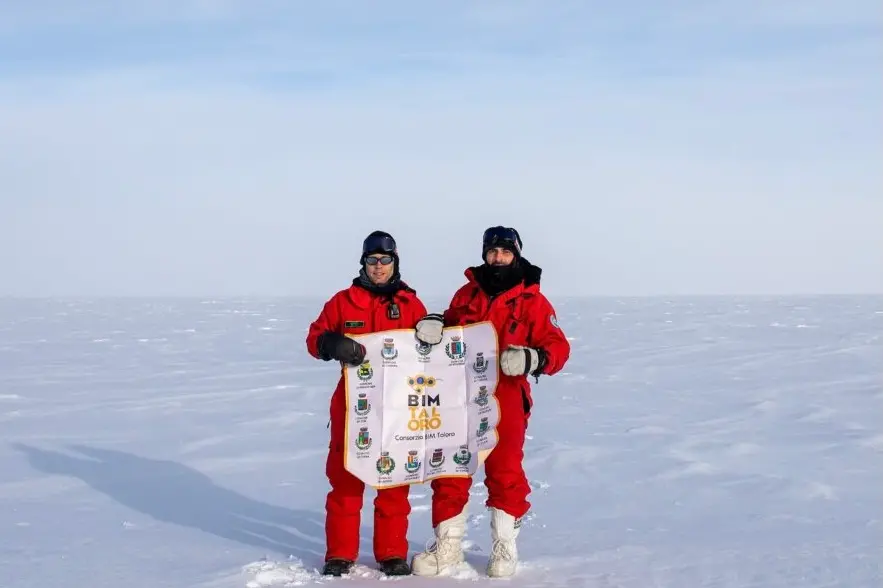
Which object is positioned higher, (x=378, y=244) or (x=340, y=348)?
(x=378, y=244)

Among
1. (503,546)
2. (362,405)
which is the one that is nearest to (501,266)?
(362,405)

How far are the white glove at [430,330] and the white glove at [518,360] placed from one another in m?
0.37

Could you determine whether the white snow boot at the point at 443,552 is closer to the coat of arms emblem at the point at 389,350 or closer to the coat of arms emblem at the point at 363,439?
the coat of arms emblem at the point at 363,439

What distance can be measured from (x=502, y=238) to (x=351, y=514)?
152cm

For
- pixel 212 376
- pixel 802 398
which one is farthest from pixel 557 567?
pixel 212 376

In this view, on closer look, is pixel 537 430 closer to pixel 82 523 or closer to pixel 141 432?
pixel 141 432

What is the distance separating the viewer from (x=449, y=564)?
152 inches

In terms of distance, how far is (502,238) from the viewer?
3938 millimetres

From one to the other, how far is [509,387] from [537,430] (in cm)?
386

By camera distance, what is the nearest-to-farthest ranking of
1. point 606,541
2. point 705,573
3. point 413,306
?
point 705,573, point 413,306, point 606,541

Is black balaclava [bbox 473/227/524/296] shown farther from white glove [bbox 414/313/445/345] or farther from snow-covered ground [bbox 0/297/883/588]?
snow-covered ground [bbox 0/297/883/588]

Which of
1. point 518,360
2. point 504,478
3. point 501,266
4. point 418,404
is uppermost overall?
point 501,266

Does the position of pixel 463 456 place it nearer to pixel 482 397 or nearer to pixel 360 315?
pixel 482 397

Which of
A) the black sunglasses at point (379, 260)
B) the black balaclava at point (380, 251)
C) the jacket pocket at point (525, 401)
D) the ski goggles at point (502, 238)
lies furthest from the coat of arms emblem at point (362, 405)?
the ski goggles at point (502, 238)
